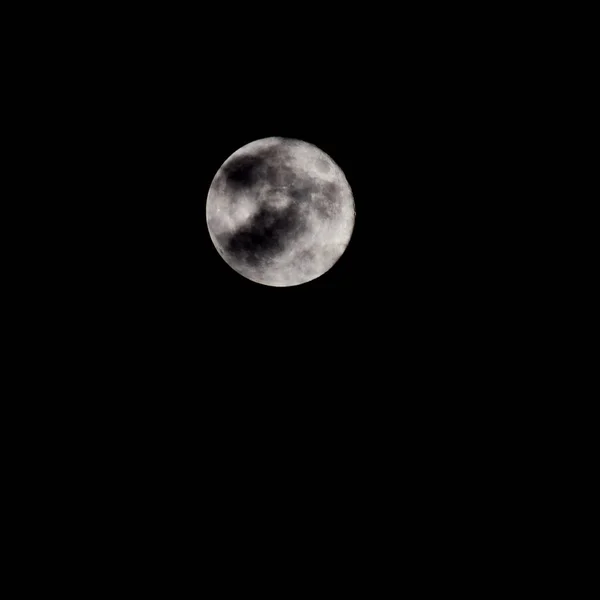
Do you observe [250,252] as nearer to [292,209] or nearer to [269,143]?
[292,209]

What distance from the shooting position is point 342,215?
4.06 meters

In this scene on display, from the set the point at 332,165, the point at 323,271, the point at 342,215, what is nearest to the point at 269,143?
the point at 332,165

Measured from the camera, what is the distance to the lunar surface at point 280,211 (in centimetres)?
383

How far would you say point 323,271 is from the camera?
4211 mm

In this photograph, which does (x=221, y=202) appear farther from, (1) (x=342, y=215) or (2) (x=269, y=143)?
(1) (x=342, y=215)

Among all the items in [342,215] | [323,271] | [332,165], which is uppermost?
[332,165]

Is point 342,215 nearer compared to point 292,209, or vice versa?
point 292,209

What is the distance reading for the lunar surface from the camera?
3830 mm

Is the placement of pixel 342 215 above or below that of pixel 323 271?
above

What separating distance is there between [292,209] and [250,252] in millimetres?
540

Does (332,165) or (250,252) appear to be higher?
(332,165)

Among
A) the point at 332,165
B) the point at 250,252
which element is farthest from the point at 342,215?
the point at 250,252

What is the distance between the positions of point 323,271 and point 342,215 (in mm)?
543

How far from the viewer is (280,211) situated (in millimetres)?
3801
